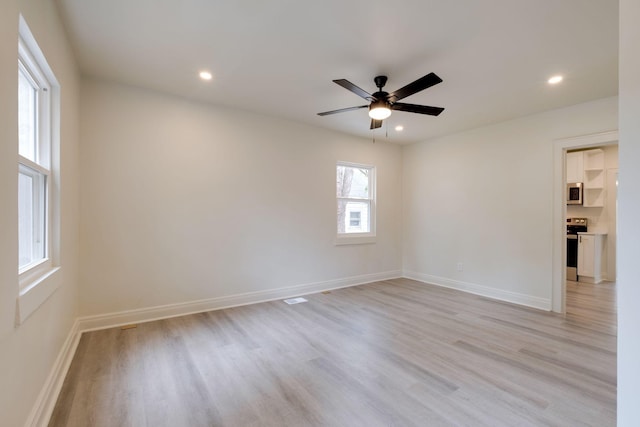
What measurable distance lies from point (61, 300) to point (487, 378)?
3.45 m

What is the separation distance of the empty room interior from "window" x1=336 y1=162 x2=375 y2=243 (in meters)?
0.04

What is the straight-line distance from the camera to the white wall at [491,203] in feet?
12.9

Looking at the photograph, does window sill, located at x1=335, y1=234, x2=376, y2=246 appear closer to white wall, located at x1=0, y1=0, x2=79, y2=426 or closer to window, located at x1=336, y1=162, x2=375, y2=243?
window, located at x1=336, y1=162, x2=375, y2=243

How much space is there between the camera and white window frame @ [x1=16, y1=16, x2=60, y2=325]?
1.76m

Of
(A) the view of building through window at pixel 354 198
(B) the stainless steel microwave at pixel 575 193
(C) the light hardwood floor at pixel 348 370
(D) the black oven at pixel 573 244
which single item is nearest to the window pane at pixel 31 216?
(C) the light hardwood floor at pixel 348 370

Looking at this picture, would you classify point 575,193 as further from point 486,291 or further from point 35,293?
point 35,293

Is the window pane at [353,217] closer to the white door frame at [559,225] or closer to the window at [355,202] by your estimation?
the window at [355,202]

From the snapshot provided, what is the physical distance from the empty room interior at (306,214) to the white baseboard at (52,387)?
18 mm

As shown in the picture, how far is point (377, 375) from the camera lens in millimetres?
2293

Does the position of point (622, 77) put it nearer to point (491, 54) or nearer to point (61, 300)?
point (491, 54)

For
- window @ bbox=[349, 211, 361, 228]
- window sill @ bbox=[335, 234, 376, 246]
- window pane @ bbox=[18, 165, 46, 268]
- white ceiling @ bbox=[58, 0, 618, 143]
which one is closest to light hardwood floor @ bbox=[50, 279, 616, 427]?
window pane @ bbox=[18, 165, 46, 268]

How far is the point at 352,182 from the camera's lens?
17.6ft

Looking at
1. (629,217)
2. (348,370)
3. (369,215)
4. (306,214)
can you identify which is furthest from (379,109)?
(369,215)

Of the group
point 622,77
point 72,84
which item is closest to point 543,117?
point 622,77
